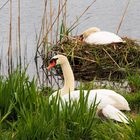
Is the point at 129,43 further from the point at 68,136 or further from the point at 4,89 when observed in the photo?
the point at 68,136

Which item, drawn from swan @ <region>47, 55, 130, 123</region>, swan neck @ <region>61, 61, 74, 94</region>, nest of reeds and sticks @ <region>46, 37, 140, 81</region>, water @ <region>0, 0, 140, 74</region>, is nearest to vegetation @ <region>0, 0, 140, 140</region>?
swan @ <region>47, 55, 130, 123</region>

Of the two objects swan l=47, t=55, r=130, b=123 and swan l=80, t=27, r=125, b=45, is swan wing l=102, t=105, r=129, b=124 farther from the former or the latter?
swan l=80, t=27, r=125, b=45

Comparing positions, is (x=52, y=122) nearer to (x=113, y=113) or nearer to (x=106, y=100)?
(x=113, y=113)

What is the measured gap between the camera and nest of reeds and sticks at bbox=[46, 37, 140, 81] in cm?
979

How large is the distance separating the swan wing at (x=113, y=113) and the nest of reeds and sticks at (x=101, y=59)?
3.46 m

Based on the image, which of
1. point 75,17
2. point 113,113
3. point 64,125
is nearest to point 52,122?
point 64,125

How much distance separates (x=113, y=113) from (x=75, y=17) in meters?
9.00

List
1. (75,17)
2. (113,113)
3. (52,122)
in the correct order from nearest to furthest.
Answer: (52,122)
(113,113)
(75,17)

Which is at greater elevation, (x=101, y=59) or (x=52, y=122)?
(x=101, y=59)

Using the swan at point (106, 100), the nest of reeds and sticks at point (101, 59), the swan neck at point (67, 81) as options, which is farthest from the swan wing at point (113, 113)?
the nest of reeds and sticks at point (101, 59)

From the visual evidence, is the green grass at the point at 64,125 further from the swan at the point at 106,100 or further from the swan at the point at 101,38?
the swan at the point at 101,38

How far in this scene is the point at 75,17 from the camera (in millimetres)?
14719

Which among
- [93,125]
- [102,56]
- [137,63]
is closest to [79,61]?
[102,56]

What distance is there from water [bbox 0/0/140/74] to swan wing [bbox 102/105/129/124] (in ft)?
16.1
